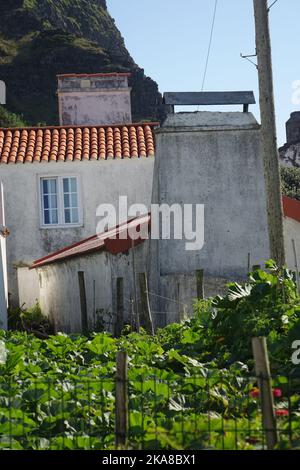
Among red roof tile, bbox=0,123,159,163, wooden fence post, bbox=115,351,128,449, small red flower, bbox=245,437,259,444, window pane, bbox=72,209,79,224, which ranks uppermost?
red roof tile, bbox=0,123,159,163

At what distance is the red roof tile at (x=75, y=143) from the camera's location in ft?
91.4

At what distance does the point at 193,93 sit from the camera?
21797 millimetres

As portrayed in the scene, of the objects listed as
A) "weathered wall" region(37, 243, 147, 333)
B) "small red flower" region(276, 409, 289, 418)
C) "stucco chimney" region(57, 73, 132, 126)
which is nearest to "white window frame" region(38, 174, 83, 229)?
"weathered wall" region(37, 243, 147, 333)

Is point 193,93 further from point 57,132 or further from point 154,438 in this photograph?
point 154,438

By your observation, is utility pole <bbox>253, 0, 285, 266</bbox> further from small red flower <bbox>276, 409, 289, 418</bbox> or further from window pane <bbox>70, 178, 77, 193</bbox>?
window pane <bbox>70, 178, 77, 193</bbox>

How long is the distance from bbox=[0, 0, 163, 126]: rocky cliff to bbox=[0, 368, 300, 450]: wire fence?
6470 cm

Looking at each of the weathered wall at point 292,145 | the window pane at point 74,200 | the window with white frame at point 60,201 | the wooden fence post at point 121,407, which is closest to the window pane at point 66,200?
the window with white frame at point 60,201

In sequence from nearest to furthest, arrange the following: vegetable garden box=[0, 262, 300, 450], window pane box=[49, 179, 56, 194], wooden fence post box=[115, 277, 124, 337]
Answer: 1. vegetable garden box=[0, 262, 300, 450]
2. wooden fence post box=[115, 277, 124, 337]
3. window pane box=[49, 179, 56, 194]

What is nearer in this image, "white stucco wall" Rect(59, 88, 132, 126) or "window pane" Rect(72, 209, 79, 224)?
"window pane" Rect(72, 209, 79, 224)

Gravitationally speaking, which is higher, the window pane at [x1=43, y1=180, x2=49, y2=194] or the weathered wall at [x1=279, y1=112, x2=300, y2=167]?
the weathered wall at [x1=279, y1=112, x2=300, y2=167]

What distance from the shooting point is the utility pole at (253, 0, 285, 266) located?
15148 mm

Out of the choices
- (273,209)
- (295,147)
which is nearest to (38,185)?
(273,209)

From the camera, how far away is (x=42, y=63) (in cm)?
8188

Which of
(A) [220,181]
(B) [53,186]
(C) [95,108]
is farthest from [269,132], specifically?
(C) [95,108]
